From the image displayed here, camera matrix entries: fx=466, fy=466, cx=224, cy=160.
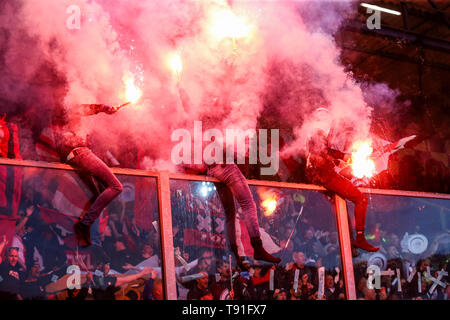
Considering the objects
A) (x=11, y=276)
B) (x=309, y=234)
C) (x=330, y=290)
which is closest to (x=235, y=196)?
(x=309, y=234)

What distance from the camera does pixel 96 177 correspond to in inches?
158

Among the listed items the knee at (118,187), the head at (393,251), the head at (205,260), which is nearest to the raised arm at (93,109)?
the knee at (118,187)

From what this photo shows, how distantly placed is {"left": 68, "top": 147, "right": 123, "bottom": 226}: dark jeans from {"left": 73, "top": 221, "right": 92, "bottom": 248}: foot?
0.42 feet

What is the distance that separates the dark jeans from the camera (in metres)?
3.92

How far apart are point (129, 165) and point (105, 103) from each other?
2.20 feet

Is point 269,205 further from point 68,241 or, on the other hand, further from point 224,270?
point 68,241

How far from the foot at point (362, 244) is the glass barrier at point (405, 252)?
0.10 meters

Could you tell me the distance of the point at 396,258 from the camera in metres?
5.18

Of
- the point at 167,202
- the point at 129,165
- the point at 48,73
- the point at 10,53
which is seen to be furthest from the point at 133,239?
the point at 10,53

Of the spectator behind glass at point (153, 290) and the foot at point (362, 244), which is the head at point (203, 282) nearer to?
the spectator behind glass at point (153, 290)

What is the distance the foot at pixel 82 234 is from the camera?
3797mm

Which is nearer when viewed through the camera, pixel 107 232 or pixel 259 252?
pixel 107 232

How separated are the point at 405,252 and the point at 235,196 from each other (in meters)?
2.16

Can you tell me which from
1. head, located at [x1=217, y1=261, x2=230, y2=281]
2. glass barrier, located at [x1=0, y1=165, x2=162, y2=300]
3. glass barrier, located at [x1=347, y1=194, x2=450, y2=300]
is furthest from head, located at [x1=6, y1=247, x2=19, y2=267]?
glass barrier, located at [x1=347, y1=194, x2=450, y2=300]
